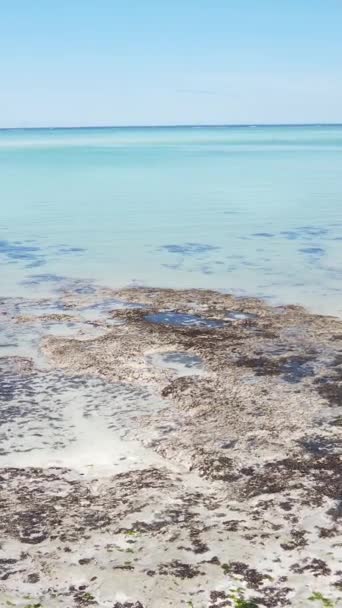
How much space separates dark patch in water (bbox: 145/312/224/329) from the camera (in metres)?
10.4

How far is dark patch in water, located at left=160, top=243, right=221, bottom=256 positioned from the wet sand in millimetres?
7016

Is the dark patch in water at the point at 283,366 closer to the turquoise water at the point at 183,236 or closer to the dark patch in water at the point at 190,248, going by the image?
the turquoise water at the point at 183,236

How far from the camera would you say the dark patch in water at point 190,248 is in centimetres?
1730

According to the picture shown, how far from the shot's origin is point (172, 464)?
243 inches

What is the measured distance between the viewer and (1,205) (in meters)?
28.9

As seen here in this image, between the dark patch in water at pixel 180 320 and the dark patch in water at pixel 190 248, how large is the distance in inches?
241

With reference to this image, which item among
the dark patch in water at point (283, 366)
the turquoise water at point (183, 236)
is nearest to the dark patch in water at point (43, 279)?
the turquoise water at point (183, 236)

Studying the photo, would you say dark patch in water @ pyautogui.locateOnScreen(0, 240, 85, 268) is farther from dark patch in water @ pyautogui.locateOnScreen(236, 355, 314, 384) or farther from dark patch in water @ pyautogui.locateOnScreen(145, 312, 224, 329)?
dark patch in water @ pyautogui.locateOnScreen(236, 355, 314, 384)

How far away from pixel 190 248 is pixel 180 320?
7318mm

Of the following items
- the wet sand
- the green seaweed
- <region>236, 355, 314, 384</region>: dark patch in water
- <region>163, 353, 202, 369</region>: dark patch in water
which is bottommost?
the green seaweed

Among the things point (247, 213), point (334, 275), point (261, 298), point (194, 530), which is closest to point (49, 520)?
point (194, 530)

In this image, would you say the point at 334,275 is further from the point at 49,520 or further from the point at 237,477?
the point at 49,520

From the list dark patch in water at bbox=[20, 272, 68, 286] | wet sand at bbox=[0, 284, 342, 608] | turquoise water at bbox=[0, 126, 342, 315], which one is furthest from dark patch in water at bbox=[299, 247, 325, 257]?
wet sand at bbox=[0, 284, 342, 608]

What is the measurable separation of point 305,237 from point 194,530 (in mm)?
15243
